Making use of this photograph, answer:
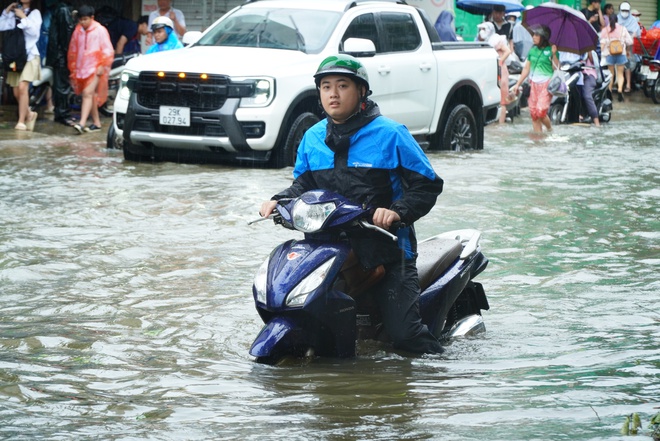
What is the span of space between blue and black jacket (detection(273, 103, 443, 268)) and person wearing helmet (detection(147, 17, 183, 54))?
1107cm

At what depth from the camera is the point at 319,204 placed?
18.0 ft

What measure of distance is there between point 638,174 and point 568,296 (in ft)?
22.6

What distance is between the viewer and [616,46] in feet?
101

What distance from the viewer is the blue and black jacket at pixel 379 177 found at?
567cm

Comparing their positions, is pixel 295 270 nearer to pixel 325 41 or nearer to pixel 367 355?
pixel 367 355

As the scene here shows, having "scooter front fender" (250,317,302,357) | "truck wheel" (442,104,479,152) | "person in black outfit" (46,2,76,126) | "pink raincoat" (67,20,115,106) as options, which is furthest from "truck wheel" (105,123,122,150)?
"scooter front fender" (250,317,302,357)

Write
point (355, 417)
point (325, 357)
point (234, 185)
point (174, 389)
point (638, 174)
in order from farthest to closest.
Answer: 1. point (638, 174)
2. point (234, 185)
3. point (325, 357)
4. point (174, 389)
5. point (355, 417)

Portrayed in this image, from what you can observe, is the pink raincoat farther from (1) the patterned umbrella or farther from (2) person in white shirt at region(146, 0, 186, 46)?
(1) the patterned umbrella

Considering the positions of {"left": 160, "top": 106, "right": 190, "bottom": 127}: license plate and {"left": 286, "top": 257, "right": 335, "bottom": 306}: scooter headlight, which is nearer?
{"left": 286, "top": 257, "right": 335, "bottom": 306}: scooter headlight

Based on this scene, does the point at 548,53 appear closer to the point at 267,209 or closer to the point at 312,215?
the point at 267,209

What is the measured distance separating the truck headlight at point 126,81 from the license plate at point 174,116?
0.63 metres

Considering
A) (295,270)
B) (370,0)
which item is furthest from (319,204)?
(370,0)

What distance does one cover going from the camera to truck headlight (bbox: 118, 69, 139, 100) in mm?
14181

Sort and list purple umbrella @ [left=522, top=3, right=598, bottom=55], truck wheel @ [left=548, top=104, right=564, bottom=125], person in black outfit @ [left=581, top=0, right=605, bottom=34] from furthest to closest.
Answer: person in black outfit @ [left=581, top=0, right=605, bottom=34] → truck wheel @ [left=548, top=104, right=564, bottom=125] → purple umbrella @ [left=522, top=3, right=598, bottom=55]
